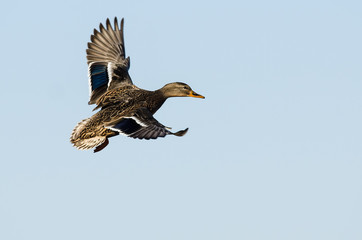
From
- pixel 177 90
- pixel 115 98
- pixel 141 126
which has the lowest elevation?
pixel 141 126

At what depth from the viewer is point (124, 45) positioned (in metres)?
20.8

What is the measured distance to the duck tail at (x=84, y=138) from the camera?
53.7 ft

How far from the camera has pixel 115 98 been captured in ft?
57.9

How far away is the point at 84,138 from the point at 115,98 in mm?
1532

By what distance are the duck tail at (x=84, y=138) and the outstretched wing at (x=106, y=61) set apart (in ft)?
5.14

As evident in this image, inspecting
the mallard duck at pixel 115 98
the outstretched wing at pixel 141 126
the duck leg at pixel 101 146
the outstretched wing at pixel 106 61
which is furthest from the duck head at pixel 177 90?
the duck leg at pixel 101 146

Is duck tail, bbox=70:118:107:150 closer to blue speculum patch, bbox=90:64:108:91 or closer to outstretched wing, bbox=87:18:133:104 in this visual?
outstretched wing, bbox=87:18:133:104

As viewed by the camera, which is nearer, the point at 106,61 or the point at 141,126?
the point at 141,126

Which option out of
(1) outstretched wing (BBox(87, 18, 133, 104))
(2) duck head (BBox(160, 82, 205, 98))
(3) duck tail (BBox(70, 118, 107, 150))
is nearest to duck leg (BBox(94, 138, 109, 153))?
(3) duck tail (BBox(70, 118, 107, 150))

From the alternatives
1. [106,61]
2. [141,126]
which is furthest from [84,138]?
[106,61]

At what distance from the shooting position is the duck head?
18.1m

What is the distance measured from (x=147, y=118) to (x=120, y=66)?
4413 millimetres

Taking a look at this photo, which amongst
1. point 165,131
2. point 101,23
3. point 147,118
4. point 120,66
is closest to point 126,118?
point 147,118

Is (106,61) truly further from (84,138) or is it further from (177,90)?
(84,138)
